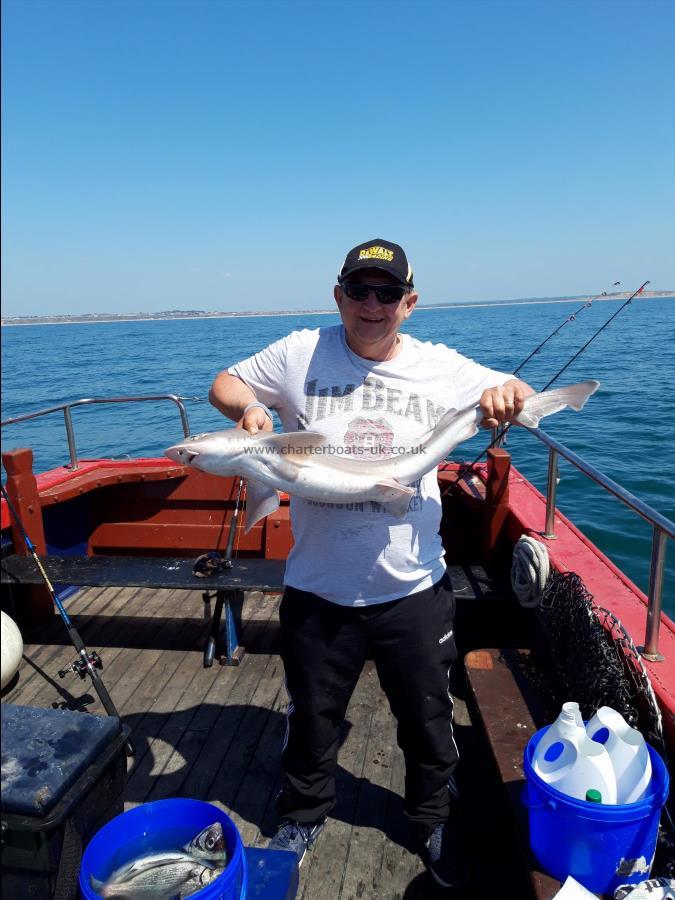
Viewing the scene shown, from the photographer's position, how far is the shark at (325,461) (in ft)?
9.18

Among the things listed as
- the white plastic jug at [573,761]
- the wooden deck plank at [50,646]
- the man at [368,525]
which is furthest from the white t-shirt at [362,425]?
the wooden deck plank at [50,646]

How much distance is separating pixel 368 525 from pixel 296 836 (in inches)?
69.1

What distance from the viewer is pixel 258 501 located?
3141mm

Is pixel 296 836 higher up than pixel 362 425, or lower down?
lower down

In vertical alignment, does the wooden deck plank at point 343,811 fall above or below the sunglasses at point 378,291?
below

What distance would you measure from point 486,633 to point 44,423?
2768 centimetres

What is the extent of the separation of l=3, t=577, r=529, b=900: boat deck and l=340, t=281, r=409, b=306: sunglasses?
8.56 feet

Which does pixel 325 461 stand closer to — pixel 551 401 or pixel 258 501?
pixel 258 501

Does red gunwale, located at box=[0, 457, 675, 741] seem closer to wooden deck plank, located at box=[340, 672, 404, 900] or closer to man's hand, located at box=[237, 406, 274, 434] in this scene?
wooden deck plank, located at box=[340, 672, 404, 900]

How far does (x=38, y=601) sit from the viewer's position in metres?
6.12

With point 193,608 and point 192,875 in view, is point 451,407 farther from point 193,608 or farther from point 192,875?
point 193,608

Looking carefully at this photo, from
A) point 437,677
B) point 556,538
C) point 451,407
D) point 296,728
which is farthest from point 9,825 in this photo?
point 556,538

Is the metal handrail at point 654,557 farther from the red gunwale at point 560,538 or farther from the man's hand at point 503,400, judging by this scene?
the man's hand at point 503,400

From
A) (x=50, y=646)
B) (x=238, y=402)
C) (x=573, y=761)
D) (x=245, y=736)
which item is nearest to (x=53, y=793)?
(x=238, y=402)
